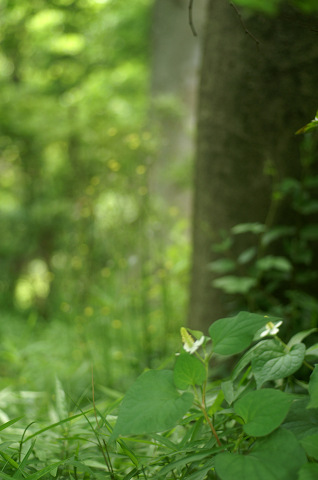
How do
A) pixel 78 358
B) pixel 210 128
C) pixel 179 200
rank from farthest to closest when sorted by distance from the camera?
pixel 179 200 → pixel 78 358 → pixel 210 128

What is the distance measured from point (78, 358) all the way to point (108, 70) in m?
4.37

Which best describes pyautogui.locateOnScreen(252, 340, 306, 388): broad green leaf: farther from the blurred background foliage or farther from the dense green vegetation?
the blurred background foliage

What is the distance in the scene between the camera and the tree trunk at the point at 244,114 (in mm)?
1441

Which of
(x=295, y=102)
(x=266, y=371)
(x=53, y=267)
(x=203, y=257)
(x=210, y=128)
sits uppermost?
(x=295, y=102)

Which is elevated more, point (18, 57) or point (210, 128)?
point (18, 57)

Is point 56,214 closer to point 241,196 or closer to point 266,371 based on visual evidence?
point 241,196

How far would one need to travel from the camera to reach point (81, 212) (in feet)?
7.97

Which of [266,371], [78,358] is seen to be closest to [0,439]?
[266,371]

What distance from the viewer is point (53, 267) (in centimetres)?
399

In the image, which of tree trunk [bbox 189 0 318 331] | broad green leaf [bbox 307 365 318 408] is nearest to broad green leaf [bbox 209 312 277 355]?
broad green leaf [bbox 307 365 318 408]

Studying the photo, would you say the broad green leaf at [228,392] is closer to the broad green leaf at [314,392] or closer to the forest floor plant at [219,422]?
the forest floor plant at [219,422]

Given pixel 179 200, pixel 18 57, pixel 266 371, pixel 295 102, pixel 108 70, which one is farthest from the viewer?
pixel 108 70

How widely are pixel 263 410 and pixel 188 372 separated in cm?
12

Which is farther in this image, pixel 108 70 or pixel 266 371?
pixel 108 70
